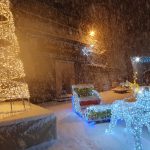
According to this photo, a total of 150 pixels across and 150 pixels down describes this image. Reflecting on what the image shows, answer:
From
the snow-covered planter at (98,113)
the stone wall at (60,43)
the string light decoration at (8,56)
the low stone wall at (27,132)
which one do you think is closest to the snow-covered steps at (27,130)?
the low stone wall at (27,132)

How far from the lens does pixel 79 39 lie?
73.9 ft

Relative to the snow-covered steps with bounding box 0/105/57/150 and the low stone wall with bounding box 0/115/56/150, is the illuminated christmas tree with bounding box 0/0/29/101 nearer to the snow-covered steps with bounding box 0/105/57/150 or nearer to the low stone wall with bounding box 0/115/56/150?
the snow-covered steps with bounding box 0/105/57/150

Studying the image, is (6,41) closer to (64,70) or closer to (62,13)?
(64,70)

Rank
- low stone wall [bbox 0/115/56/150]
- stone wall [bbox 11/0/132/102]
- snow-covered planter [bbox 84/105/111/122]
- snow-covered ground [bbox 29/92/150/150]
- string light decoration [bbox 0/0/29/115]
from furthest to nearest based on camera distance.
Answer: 1. stone wall [bbox 11/0/132/102]
2. snow-covered planter [bbox 84/105/111/122]
3. string light decoration [bbox 0/0/29/115]
4. snow-covered ground [bbox 29/92/150/150]
5. low stone wall [bbox 0/115/56/150]

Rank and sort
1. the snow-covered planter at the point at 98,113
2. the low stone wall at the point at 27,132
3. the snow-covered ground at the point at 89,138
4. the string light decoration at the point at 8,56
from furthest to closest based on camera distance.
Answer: the snow-covered planter at the point at 98,113 < the string light decoration at the point at 8,56 < the snow-covered ground at the point at 89,138 < the low stone wall at the point at 27,132

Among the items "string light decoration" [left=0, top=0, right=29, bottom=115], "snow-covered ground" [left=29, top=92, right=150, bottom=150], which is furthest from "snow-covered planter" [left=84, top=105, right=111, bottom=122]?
"string light decoration" [left=0, top=0, right=29, bottom=115]

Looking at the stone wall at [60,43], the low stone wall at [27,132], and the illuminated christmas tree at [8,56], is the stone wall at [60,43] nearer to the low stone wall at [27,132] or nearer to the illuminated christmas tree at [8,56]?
the illuminated christmas tree at [8,56]

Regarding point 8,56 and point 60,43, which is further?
point 60,43

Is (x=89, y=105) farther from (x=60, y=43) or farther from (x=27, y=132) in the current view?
(x=60, y=43)

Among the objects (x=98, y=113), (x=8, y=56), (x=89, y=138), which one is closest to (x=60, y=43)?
(x=8, y=56)

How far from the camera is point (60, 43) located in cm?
1892

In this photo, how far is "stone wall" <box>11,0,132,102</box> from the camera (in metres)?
16.2

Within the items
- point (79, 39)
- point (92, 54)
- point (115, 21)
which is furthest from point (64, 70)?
point (115, 21)

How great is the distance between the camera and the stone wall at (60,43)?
16.2 m
